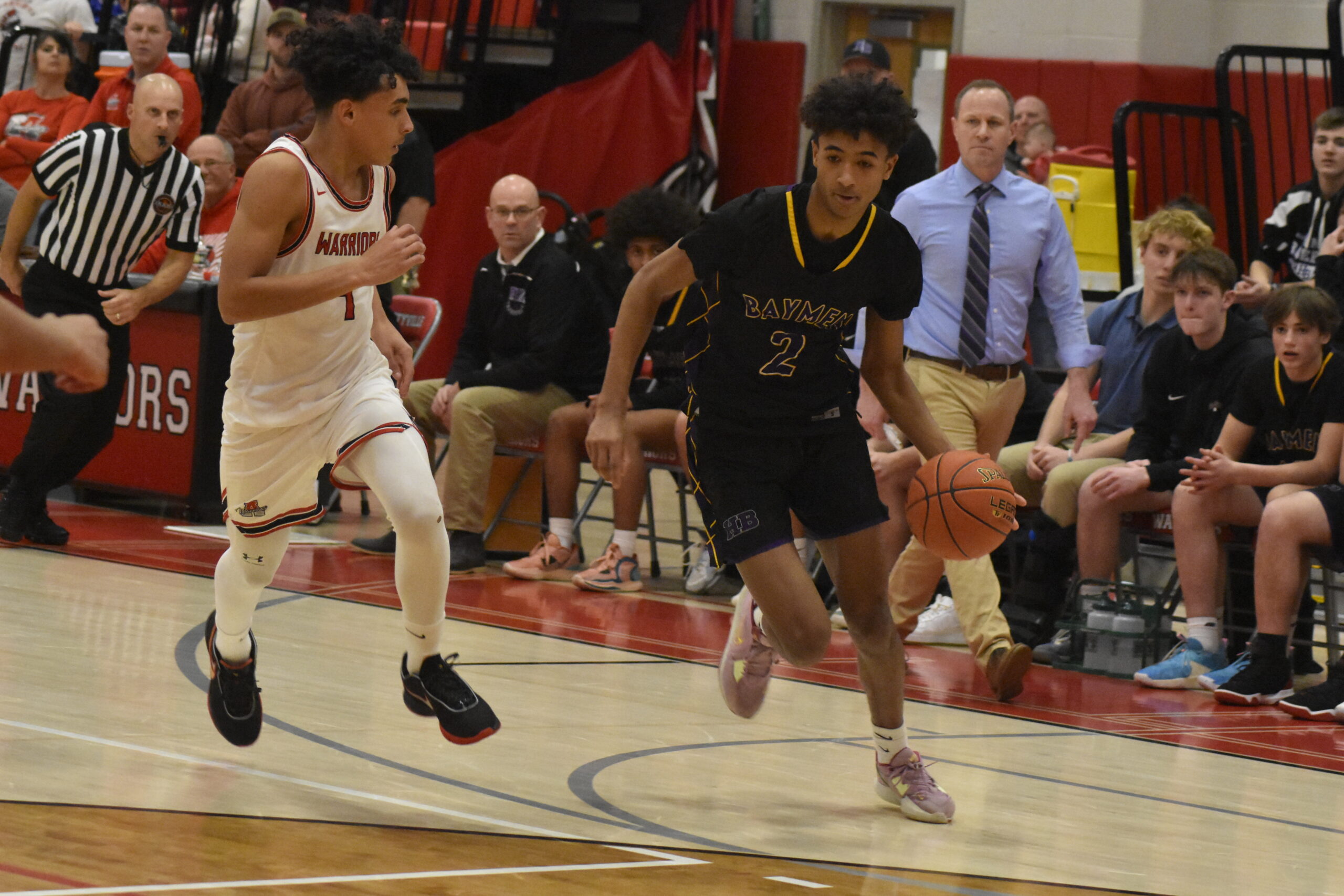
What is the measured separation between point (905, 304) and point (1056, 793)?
1354 millimetres

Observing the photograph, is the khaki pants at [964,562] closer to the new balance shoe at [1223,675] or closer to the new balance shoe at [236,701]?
the new balance shoe at [1223,675]

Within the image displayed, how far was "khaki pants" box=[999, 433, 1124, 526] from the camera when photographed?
670 cm

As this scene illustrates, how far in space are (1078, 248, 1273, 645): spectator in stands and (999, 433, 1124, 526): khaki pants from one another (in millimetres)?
77

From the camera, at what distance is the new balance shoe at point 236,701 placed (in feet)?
13.1

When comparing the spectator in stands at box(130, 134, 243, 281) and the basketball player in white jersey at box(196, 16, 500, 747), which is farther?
the spectator in stands at box(130, 134, 243, 281)

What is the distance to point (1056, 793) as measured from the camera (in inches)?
174

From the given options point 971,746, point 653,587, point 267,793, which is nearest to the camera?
point 267,793

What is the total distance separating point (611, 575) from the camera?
753 centimetres

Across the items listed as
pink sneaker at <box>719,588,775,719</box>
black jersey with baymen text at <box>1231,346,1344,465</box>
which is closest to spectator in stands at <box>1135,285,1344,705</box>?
black jersey with baymen text at <box>1231,346,1344,465</box>

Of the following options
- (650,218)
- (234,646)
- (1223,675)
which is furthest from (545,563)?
(234,646)

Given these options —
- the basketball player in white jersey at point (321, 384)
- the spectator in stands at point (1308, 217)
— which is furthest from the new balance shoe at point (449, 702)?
the spectator in stands at point (1308, 217)

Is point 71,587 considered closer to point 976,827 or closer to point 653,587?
point 653,587

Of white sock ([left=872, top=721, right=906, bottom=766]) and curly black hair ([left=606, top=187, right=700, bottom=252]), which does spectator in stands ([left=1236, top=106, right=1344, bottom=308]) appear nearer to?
curly black hair ([left=606, top=187, right=700, bottom=252])

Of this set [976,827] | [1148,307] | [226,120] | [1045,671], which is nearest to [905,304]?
[976,827]
